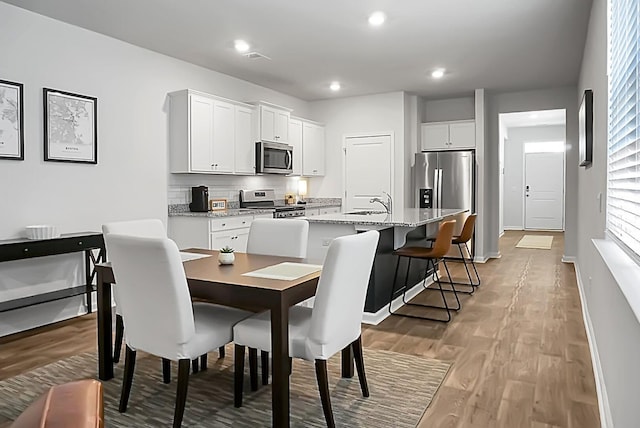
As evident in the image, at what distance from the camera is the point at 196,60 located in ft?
17.3

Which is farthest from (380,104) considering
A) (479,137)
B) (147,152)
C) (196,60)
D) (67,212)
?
(67,212)

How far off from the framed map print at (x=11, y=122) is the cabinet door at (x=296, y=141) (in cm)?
365

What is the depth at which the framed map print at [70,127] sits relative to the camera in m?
3.94

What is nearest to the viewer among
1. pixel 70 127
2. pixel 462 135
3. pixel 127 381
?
pixel 127 381

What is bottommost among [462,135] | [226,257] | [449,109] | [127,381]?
[127,381]

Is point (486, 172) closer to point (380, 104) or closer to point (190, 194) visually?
point (380, 104)

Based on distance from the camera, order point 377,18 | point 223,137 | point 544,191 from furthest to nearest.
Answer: point 544,191
point 223,137
point 377,18

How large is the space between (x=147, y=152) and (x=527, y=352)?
3.94m

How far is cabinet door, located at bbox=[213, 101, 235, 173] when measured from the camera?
5410mm

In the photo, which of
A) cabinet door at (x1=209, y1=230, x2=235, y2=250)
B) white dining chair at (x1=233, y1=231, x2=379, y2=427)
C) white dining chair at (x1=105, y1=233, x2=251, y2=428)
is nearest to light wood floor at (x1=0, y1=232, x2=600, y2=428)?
white dining chair at (x1=233, y1=231, x2=379, y2=427)

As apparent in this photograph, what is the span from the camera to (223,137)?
552 centimetres

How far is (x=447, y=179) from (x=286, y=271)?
16.9ft

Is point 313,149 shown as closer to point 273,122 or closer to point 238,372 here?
point 273,122

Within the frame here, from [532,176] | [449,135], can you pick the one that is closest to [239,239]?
[449,135]
